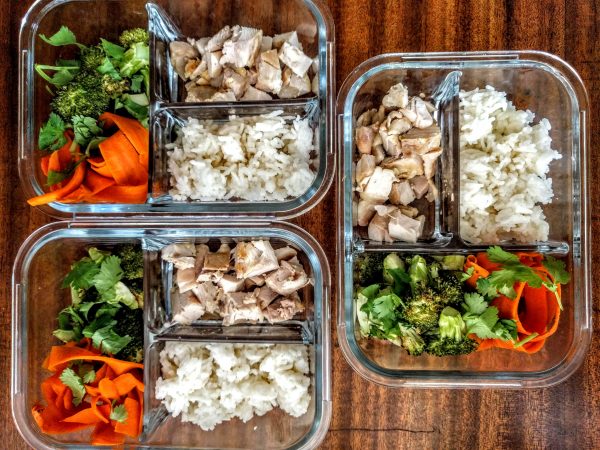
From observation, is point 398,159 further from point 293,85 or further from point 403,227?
point 293,85

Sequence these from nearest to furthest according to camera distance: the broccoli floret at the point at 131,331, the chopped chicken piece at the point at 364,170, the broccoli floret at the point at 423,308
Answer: the broccoli floret at the point at 423,308 → the chopped chicken piece at the point at 364,170 → the broccoli floret at the point at 131,331

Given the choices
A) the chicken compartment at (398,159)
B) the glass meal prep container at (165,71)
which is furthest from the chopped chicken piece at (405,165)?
the glass meal prep container at (165,71)

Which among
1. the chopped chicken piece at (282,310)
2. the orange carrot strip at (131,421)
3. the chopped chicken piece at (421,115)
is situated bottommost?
the orange carrot strip at (131,421)

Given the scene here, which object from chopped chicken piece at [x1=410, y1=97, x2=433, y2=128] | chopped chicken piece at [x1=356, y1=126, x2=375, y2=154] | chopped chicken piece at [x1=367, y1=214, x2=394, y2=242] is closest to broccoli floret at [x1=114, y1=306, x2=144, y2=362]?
chopped chicken piece at [x1=367, y1=214, x2=394, y2=242]

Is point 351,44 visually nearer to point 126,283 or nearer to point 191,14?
point 191,14

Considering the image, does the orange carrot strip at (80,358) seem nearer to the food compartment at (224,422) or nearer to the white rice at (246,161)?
the food compartment at (224,422)

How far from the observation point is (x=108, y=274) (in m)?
1.79

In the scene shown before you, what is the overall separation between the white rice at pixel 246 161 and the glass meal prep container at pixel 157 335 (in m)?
0.13

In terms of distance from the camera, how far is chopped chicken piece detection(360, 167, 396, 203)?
1.71 meters

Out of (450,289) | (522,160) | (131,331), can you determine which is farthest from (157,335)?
(522,160)

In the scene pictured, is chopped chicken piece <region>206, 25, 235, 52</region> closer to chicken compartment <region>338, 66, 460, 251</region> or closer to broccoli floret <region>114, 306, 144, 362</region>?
chicken compartment <region>338, 66, 460, 251</region>

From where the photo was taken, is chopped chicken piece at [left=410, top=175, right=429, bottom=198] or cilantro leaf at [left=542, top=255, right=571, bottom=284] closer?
cilantro leaf at [left=542, top=255, right=571, bottom=284]

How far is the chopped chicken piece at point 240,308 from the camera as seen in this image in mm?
1757

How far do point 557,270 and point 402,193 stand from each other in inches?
22.9
